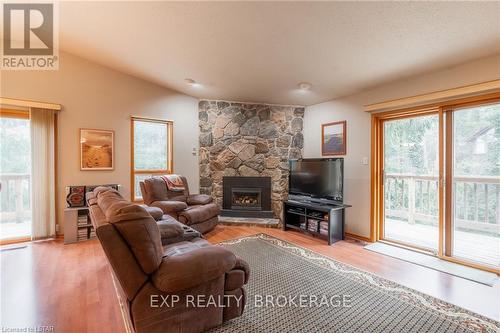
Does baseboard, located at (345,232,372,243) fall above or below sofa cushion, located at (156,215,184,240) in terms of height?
below

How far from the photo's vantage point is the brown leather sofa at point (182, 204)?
12.5ft

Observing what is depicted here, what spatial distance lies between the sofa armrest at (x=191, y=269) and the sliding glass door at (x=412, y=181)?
324 cm

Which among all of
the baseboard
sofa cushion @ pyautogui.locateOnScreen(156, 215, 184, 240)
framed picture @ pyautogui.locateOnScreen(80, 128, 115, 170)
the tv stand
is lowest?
the baseboard

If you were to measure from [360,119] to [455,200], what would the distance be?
1.75m

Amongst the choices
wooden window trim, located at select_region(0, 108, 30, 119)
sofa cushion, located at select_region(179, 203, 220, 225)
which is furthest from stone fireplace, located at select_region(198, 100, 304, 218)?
wooden window trim, located at select_region(0, 108, 30, 119)

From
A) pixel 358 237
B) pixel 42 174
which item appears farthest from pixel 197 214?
pixel 358 237

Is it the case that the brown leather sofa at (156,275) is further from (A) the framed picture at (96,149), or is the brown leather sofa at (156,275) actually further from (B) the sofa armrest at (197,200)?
(A) the framed picture at (96,149)

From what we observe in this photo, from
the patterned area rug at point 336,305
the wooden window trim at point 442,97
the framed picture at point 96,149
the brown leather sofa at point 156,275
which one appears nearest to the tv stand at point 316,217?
the patterned area rug at point 336,305

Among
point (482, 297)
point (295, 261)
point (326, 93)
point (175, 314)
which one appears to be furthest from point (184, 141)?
point (482, 297)

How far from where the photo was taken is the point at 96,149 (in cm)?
425

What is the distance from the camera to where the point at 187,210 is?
389cm

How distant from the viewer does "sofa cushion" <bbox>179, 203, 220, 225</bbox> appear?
3746mm

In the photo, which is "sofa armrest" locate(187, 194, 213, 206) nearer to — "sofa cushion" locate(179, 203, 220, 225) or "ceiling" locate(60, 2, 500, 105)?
"sofa cushion" locate(179, 203, 220, 225)

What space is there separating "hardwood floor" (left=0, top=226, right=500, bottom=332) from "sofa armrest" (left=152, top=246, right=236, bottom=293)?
761mm
